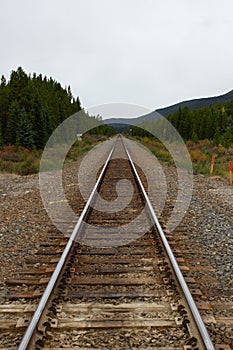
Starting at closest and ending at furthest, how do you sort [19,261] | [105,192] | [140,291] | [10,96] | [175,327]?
1. [175,327]
2. [140,291]
3. [19,261]
4. [105,192]
5. [10,96]

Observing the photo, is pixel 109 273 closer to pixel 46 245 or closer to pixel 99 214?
pixel 46 245

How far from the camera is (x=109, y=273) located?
371cm

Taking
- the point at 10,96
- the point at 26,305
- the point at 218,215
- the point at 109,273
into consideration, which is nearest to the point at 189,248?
the point at 109,273

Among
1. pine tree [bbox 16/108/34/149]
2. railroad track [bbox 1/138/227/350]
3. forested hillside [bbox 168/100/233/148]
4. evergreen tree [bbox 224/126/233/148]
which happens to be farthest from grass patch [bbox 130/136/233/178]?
forested hillside [bbox 168/100/233/148]

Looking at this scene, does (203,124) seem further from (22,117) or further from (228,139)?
(22,117)

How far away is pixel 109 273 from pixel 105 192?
4439mm

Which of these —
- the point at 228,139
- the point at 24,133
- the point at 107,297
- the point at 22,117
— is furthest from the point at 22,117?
the point at 228,139

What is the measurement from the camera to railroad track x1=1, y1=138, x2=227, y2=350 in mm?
2529

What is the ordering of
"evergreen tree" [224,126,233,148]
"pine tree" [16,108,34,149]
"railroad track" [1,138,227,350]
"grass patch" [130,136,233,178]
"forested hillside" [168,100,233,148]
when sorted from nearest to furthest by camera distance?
"railroad track" [1,138,227,350] → "grass patch" [130,136,233,178] → "pine tree" [16,108,34,149] → "evergreen tree" [224,126,233,148] → "forested hillside" [168,100,233,148]

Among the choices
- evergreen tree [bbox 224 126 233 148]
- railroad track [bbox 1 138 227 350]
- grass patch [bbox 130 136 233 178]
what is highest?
evergreen tree [bbox 224 126 233 148]

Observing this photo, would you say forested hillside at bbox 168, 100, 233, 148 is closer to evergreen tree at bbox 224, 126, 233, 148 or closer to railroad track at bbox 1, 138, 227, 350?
evergreen tree at bbox 224, 126, 233, 148

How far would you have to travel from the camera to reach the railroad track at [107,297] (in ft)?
8.30

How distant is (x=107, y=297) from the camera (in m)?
3.19

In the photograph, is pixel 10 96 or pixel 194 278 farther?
pixel 10 96
